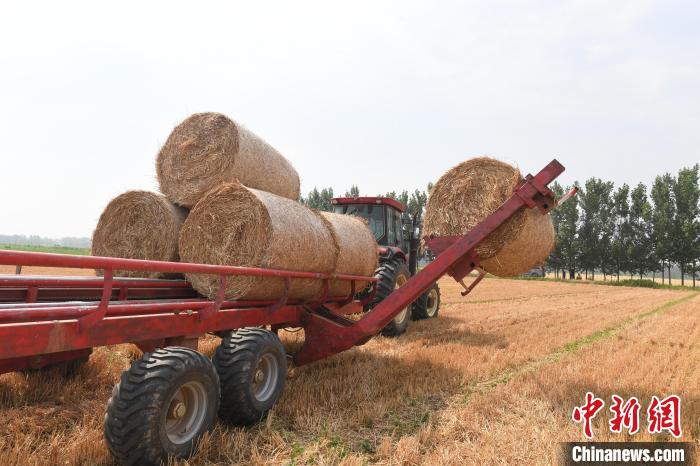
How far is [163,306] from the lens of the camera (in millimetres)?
3562

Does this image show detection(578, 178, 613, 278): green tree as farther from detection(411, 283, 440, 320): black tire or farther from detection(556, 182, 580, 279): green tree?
detection(411, 283, 440, 320): black tire

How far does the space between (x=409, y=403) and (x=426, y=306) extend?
5757 millimetres

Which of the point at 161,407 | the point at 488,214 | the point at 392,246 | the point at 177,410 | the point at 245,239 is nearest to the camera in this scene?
the point at 161,407

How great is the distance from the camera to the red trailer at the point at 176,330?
2.90 metres

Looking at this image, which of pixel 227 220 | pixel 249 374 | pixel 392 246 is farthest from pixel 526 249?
pixel 392 246

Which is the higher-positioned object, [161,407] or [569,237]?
[569,237]

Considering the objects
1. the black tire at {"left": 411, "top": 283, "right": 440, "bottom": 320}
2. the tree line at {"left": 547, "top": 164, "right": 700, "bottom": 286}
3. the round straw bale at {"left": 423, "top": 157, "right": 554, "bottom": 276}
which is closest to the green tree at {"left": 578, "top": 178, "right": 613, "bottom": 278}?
the tree line at {"left": 547, "top": 164, "right": 700, "bottom": 286}

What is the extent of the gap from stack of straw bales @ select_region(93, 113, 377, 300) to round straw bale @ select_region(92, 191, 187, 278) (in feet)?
0.03

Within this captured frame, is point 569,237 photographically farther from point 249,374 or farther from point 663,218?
point 249,374

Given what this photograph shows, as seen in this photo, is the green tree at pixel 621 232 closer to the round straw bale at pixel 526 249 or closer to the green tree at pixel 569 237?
the green tree at pixel 569 237

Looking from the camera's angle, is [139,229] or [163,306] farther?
[139,229]

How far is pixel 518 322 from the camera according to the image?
10.7 metres

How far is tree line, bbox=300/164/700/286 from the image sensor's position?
47.6 metres

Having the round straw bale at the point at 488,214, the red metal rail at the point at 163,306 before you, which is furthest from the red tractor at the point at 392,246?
the round straw bale at the point at 488,214
